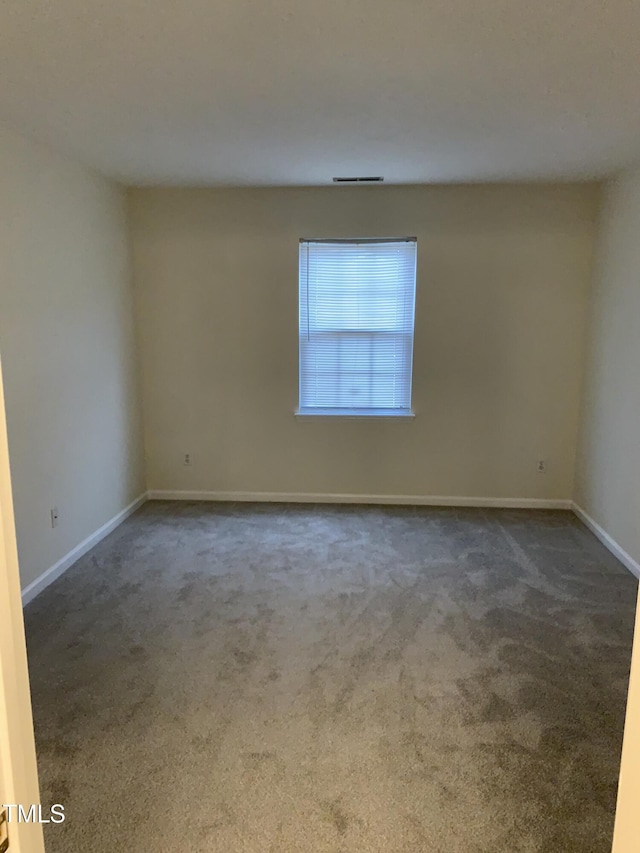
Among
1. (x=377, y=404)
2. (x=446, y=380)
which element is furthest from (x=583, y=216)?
(x=377, y=404)

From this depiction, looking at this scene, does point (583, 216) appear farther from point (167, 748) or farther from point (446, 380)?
point (167, 748)

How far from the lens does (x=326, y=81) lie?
2328mm

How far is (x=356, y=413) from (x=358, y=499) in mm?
747

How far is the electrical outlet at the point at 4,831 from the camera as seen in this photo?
729 mm

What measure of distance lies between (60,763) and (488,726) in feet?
5.18

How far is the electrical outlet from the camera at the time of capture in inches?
28.7

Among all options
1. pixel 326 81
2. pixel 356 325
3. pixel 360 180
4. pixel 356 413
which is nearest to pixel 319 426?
pixel 356 413

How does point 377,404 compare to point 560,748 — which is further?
point 377,404

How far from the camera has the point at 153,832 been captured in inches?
67.9

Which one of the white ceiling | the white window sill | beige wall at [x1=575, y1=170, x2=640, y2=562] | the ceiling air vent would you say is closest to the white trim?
beige wall at [x1=575, y1=170, x2=640, y2=562]

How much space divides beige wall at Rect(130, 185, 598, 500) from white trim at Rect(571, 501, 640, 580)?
30 cm

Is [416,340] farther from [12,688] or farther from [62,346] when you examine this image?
[12,688]

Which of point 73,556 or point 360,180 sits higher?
point 360,180

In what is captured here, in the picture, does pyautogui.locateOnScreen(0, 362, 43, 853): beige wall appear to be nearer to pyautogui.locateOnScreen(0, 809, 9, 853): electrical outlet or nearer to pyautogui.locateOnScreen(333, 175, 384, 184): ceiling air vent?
pyautogui.locateOnScreen(0, 809, 9, 853): electrical outlet
